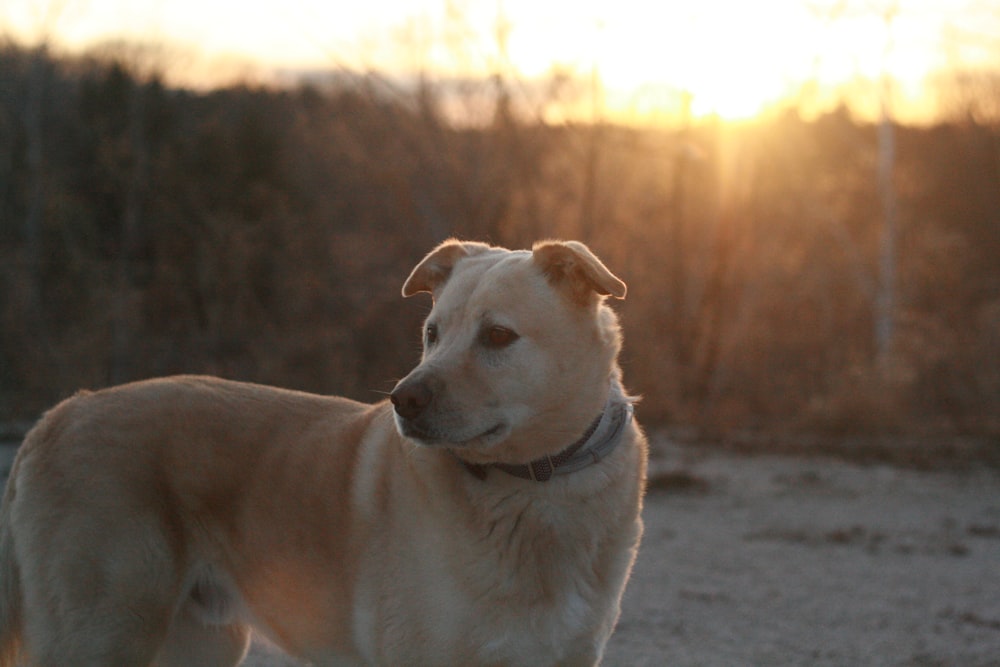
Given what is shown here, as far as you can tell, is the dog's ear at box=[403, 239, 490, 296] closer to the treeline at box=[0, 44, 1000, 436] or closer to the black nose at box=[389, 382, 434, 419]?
the black nose at box=[389, 382, 434, 419]

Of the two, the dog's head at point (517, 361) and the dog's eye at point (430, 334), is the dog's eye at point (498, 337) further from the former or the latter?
the dog's eye at point (430, 334)

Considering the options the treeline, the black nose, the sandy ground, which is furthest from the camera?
the treeline

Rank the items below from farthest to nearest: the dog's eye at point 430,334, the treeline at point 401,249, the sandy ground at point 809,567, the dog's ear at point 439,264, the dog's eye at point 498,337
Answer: the treeline at point 401,249
the sandy ground at point 809,567
the dog's ear at point 439,264
the dog's eye at point 430,334
the dog's eye at point 498,337

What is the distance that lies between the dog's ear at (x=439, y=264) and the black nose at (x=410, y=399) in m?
0.71

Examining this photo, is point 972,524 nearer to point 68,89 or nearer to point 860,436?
point 860,436

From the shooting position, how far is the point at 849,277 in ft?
41.4

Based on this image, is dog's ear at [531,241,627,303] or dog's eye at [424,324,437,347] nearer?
dog's ear at [531,241,627,303]

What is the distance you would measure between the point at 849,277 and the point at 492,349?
35.5ft

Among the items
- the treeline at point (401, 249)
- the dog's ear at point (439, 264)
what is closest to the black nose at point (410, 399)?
the dog's ear at point (439, 264)

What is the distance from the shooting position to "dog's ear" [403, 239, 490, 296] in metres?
3.31

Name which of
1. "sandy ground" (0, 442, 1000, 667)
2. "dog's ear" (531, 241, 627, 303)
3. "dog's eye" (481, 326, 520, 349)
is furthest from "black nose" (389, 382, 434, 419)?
"sandy ground" (0, 442, 1000, 667)

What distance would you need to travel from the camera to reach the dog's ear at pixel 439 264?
3.31 m

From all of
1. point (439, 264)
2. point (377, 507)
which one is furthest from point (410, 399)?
point (439, 264)

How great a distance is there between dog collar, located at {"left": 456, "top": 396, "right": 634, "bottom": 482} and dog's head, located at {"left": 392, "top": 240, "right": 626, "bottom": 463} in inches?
1.3
